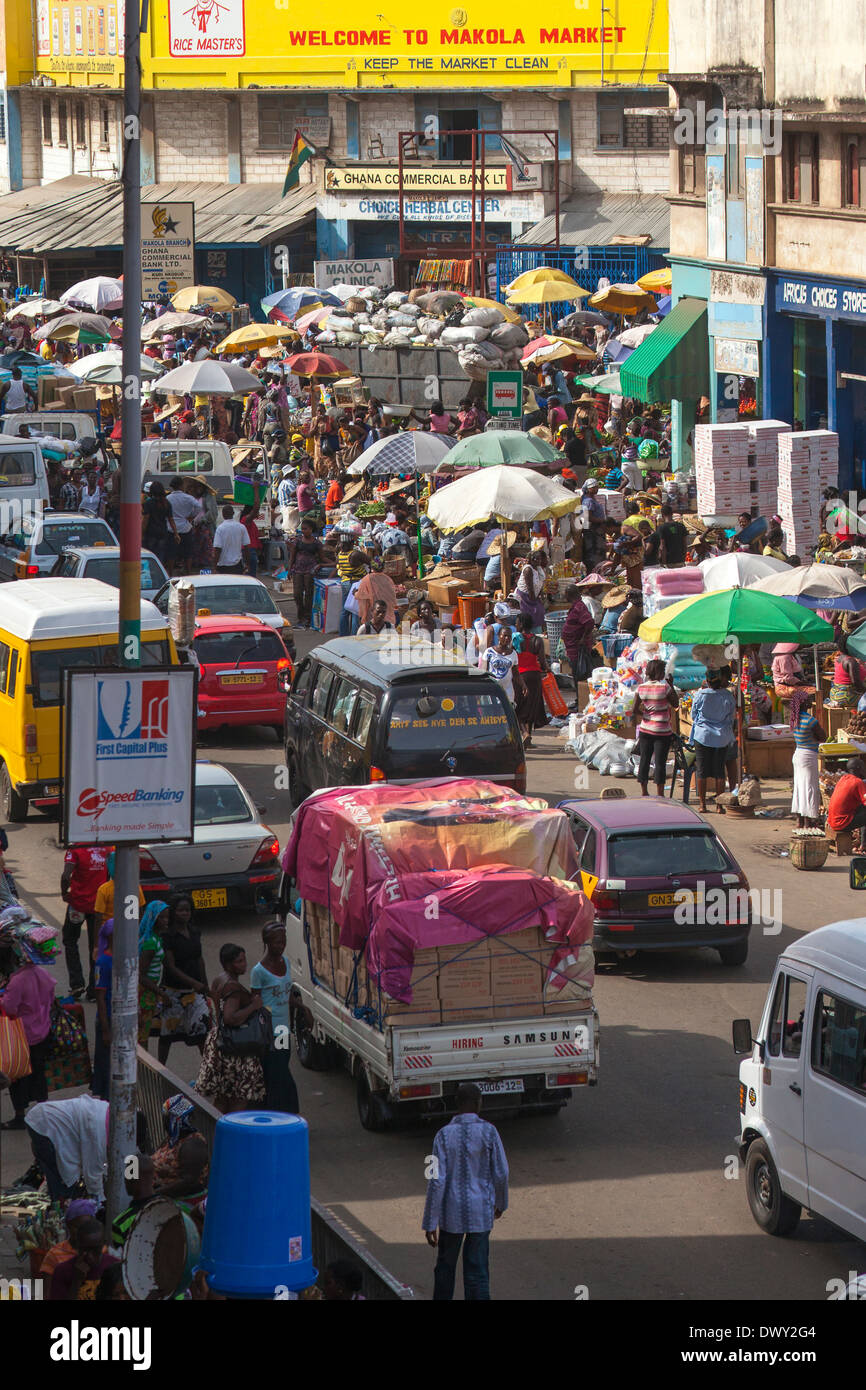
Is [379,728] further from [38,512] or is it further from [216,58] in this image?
[216,58]

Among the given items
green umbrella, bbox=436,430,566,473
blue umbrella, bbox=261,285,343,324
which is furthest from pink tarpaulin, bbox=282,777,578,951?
blue umbrella, bbox=261,285,343,324

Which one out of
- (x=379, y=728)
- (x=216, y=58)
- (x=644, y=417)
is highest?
(x=216, y=58)

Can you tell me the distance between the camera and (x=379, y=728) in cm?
1806

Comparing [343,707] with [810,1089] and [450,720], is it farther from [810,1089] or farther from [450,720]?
→ [810,1089]

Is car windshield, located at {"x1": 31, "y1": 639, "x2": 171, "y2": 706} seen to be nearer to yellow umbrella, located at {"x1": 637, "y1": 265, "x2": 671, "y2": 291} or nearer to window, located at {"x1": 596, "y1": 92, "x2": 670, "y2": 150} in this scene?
yellow umbrella, located at {"x1": 637, "y1": 265, "x2": 671, "y2": 291}

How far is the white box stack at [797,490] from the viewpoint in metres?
29.0

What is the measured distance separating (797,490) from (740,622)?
8.95m

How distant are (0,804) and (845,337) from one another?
649 inches

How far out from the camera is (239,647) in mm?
23859

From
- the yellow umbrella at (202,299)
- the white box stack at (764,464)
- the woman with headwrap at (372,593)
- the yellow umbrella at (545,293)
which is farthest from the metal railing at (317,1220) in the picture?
the yellow umbrella at (202,299)

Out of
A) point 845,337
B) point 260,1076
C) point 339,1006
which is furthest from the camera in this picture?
point 845,337

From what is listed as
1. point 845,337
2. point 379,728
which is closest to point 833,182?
point 845,337

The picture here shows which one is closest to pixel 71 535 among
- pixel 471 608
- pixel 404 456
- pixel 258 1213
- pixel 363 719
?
pixel 404 456
